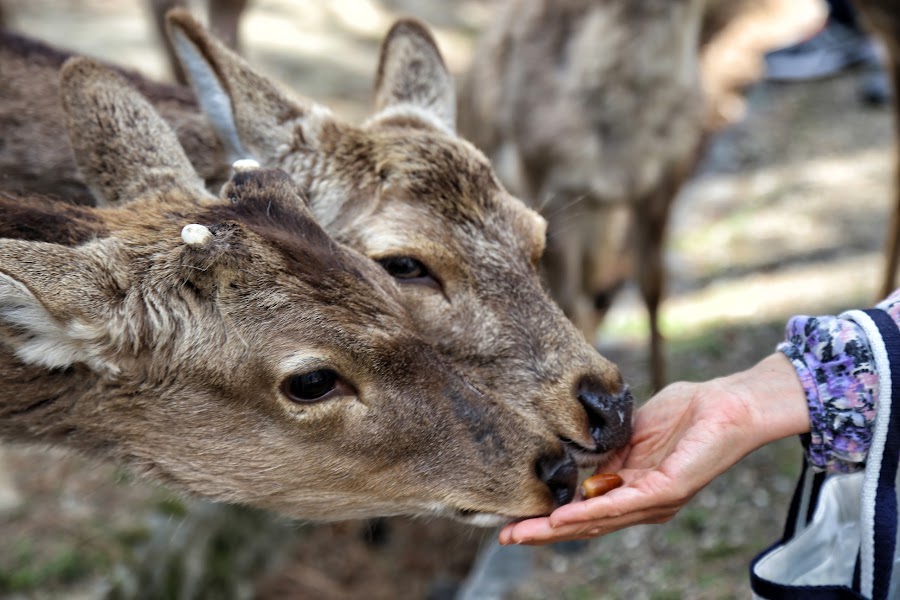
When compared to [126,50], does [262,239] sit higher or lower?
higher

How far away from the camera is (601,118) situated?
18.9 ft

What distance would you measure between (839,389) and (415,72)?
2.25 metres

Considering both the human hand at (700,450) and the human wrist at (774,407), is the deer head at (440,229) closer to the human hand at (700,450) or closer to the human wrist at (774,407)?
the human hand at (700,450)

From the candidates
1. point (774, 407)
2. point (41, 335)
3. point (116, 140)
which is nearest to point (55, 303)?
point (41, 335)

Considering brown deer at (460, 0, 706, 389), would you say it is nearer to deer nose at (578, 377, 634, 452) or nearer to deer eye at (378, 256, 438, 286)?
deer eye at (378, 256, 438, 286)

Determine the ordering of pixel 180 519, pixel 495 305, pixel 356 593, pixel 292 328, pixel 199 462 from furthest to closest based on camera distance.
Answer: pixel 356 593 → pixel 180 519 → pixel 495 305 → pixel 199 462 → pixel 292 328

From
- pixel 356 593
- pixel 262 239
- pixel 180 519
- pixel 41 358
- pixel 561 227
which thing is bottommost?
pixel 356 593

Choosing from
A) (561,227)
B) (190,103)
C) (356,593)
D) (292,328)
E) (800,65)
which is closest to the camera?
(292,328)

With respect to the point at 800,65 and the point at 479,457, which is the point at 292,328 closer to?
the point at 479,457

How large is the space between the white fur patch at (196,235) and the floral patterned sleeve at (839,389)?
167 cm

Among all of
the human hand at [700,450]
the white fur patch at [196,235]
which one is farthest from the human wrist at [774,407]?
the white fur patch at [196,235]

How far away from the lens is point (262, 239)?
9.00 feet

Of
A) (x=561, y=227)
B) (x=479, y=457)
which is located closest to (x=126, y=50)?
(x=561, y=227)

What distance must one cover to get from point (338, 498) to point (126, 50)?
853 centimetres
